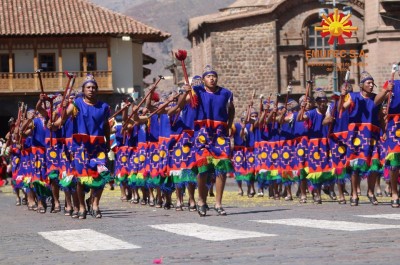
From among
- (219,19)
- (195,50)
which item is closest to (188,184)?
(219,19)

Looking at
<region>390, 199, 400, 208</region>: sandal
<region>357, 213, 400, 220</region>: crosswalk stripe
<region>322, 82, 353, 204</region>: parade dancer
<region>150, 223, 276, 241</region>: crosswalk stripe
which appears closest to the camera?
<region>150, 223, 276, 241</region>: crosswalk stripe

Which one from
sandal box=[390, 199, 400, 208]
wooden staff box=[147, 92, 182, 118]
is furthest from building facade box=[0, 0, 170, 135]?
sandal box=[390, 199, 400, 208]

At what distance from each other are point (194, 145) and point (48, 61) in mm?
46549

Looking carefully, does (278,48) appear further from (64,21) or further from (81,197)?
(81,197)

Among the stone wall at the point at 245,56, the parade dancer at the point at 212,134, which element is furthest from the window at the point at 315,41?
the parade dancer at the point at 212,134

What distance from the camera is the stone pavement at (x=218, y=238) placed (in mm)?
9844

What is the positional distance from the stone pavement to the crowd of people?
2.48ft

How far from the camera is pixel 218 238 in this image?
11.5 meters

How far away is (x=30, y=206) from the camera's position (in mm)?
21391

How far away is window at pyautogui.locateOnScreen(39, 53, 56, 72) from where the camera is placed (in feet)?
204

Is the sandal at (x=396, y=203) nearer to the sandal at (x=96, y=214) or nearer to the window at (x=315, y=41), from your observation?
the sandal at (x=96, y=214)

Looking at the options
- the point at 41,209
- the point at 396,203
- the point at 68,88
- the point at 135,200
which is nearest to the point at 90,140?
the point at 68,88

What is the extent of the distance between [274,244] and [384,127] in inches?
314

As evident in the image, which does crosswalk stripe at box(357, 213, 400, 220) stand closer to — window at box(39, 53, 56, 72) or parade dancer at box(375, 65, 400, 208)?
parade dancer at box(375, 65, 400, 208)
